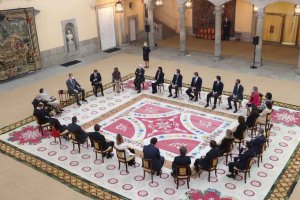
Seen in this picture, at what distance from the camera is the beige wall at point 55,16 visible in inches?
721

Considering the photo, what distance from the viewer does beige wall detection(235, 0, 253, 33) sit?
22688mm

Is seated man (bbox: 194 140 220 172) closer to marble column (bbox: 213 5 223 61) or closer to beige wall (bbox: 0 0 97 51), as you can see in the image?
marble column (bbox: 213 5 223 61)

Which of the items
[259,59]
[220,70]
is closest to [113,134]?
[220,70]

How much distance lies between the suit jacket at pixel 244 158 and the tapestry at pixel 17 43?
13043 millimetres

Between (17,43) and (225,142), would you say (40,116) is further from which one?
(17,43)

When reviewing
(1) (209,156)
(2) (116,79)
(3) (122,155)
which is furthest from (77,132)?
(2) (116,79)

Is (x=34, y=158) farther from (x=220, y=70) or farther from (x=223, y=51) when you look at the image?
(x=223, y=51)

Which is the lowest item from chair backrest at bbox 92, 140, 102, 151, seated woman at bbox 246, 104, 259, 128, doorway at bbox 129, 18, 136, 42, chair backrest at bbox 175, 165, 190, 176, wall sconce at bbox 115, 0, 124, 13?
chair backrest at bbox 175, 165, 190, 176

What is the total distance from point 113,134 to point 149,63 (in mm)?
8338

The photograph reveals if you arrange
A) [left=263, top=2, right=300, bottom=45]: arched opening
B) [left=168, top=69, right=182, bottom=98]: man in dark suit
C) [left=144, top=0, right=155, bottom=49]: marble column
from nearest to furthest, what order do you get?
[left=168, top=69, right=182, bottom=98]: man in dark suit → [left=144, top=0, right=155, bottom=49]: marble column → [left=263, top=2, right=300, bottom=45]: arched opening

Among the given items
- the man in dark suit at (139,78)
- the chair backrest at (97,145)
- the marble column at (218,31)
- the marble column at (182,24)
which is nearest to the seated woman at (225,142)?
the chair backrest at (97,145)

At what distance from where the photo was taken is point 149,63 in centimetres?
1972

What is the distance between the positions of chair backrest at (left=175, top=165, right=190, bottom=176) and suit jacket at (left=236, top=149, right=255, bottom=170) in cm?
138

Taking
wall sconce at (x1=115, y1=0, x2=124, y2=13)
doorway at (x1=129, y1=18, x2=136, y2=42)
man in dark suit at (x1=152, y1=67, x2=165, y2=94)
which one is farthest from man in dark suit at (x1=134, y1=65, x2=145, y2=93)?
doorway at (x1=129, y1=18, x2=136, y2=42)
